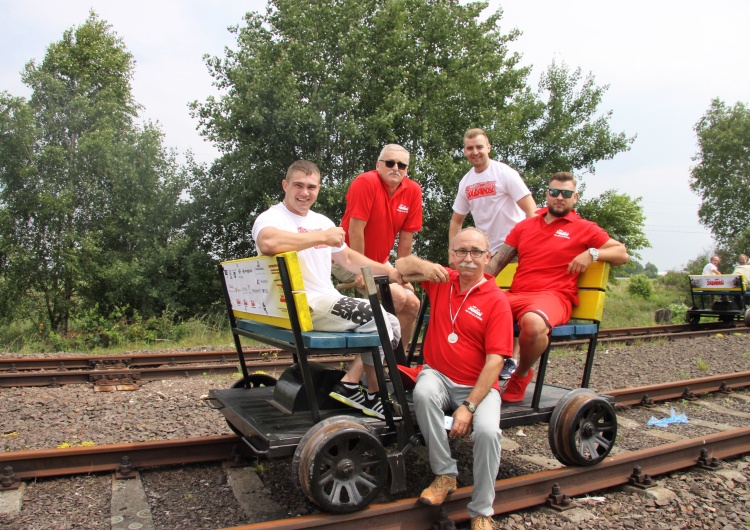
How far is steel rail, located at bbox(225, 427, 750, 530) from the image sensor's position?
322 centimetres

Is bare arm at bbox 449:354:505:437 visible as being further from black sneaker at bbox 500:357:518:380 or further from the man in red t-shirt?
the man in red t-shirt

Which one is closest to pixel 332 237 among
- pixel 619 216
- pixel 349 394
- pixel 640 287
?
pixel 349 394

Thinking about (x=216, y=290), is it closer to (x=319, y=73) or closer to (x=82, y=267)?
(x=82, y=267)

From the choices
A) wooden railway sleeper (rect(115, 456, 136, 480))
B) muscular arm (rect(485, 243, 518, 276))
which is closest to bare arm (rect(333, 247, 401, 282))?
muscular arm (rect(485, 243, 518, 276))

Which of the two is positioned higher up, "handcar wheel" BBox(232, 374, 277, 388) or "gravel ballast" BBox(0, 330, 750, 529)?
"handcar wheel" BBox(232, 374, 277, 388)

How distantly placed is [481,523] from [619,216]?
22678 mm

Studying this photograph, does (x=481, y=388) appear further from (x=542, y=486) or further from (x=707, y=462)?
(x=707, y=462)

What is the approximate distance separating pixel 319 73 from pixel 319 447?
15.9 m

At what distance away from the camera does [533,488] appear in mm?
3854

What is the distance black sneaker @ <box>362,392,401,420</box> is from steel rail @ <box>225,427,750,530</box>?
0.53 m

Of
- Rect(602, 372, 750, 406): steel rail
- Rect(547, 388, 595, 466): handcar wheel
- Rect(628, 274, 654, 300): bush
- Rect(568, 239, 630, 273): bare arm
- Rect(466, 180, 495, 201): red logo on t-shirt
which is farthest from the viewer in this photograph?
Rect(628, 274, 654, 300): bush

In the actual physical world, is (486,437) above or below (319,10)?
below

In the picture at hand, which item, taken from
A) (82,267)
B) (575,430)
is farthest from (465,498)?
(82,267)

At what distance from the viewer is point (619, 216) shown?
23.9m
